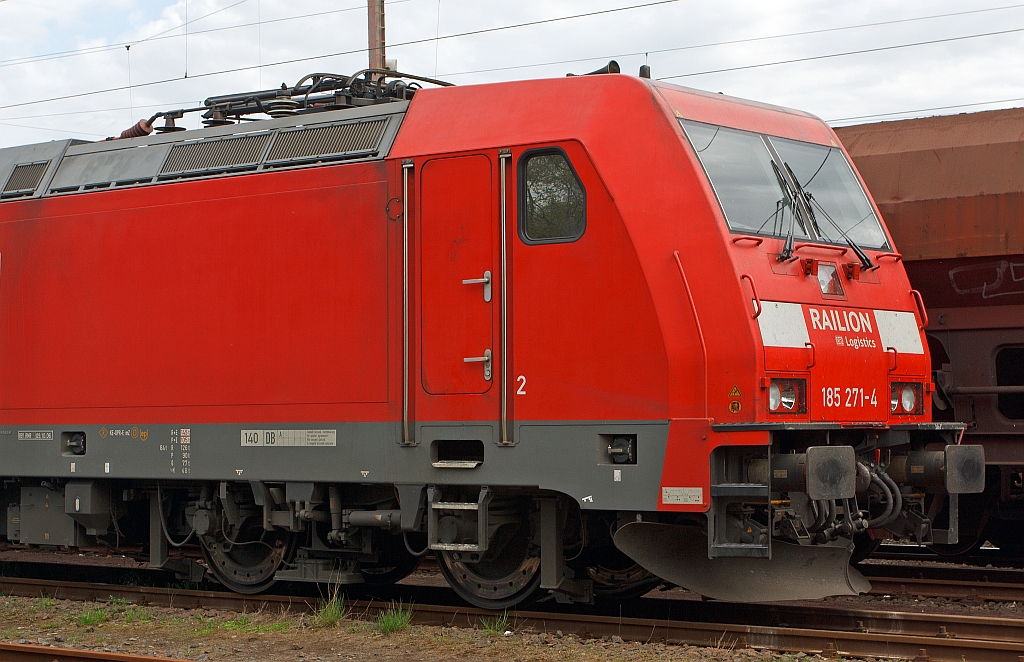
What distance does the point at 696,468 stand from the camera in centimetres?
797

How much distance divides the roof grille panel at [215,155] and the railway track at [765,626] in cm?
348

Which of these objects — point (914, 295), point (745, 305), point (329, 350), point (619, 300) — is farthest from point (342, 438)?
point (914, 295)

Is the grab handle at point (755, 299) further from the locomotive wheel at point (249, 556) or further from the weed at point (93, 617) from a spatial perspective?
the weed at point (93, 617)

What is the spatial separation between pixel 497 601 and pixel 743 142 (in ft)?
12.3

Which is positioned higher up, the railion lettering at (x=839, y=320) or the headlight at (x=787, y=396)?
the railion lettering at (x=839, y=320)

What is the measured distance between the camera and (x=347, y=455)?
30.6ft

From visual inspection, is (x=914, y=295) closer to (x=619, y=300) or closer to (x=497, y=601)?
(x=619, y=300)

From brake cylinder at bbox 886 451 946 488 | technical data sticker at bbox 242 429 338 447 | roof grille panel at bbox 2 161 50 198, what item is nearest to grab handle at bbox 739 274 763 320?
brake cylinder at bbox 886 451 946 488

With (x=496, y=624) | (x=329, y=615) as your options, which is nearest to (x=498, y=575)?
(x=496, y=624)

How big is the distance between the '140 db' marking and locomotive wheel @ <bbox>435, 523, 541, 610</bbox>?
236 centimetres

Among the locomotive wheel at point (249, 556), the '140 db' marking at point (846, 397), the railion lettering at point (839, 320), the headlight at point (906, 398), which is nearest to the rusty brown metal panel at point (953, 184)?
the headlight at point (906, 398)

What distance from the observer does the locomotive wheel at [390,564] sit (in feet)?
33.9

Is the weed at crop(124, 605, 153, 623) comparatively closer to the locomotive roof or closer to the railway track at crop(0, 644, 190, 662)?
the railway track at crop(0, 644, 190, 662)

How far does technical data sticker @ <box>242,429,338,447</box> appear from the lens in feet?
30.9
